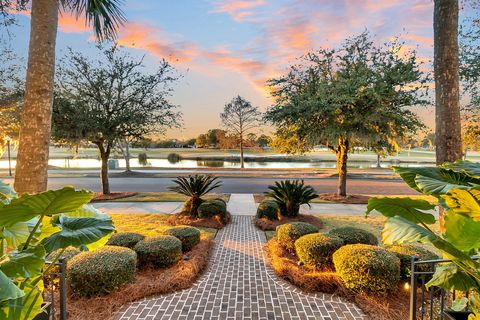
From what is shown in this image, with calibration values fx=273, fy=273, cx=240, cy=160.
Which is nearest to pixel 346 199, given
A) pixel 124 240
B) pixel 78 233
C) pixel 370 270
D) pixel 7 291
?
pixel 370 270

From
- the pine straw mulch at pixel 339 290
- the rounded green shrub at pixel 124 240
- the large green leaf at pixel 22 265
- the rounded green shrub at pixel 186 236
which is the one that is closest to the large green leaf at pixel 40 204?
the large green leaf at pixel 22 265

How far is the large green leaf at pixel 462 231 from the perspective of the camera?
1.46m

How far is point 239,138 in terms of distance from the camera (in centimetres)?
3331

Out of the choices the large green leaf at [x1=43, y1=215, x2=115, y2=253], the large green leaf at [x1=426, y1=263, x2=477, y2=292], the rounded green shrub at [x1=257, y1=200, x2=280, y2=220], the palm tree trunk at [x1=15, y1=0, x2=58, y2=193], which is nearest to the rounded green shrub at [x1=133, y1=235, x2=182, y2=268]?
the palm tree trunk at [x1=15, y1=0, x2=58, y2=193]

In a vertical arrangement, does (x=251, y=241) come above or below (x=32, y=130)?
below

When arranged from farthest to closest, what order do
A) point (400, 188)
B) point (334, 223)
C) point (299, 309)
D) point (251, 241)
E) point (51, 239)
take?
point (400, 188) → point (334, 223) → point (251, 241) → point (299, 309) → point (51, 239)

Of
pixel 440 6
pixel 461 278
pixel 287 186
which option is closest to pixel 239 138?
pixel 287 186

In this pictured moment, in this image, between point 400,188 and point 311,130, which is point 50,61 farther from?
point 400,188

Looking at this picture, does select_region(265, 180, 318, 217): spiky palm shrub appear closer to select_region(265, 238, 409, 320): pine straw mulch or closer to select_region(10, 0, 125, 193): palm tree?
select_region(265, 238, 409, 320): pine straw mulch

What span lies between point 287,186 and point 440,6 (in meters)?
5.58

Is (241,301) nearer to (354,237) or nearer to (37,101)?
(354,237)

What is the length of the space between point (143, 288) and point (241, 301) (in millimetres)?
1467

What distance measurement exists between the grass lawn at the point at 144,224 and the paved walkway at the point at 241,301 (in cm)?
228

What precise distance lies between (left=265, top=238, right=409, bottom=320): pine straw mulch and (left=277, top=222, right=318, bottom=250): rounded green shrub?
42 centimetres
